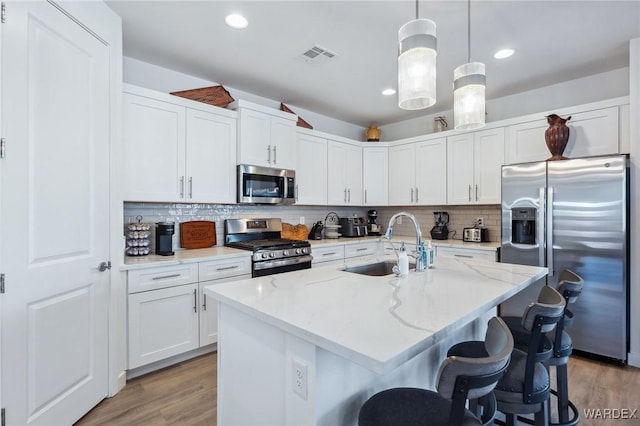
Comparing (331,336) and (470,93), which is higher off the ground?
(470,93)

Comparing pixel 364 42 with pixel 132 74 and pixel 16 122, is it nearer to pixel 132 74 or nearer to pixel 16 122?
pixel 132 74

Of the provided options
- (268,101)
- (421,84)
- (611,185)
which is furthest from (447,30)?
(268,101)

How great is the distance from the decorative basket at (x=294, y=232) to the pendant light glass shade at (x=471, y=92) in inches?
105

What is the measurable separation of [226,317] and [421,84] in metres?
1.44

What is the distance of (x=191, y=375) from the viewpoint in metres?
2.48

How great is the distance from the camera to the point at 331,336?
0.96m

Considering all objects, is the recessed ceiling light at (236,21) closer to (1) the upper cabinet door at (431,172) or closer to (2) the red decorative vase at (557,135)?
(1) the upper cabinet door at (431,172)

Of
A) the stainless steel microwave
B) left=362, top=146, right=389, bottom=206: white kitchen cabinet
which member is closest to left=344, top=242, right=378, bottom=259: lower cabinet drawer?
left=362, top=146, right=389, bottom=206: white kitchen cabinet

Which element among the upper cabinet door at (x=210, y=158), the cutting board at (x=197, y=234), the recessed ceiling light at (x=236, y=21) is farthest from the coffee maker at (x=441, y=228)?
the recessed ceiling light at (x=236, y=21)

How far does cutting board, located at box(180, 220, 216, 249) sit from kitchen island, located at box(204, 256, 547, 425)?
1.71 meters

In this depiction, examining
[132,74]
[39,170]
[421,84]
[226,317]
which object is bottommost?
[226,317]

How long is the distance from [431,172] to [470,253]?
47.1 inches

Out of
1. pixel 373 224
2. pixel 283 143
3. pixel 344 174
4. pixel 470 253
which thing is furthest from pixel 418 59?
pixel 373 224

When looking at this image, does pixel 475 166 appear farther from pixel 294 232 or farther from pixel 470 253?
pixel 294 232
